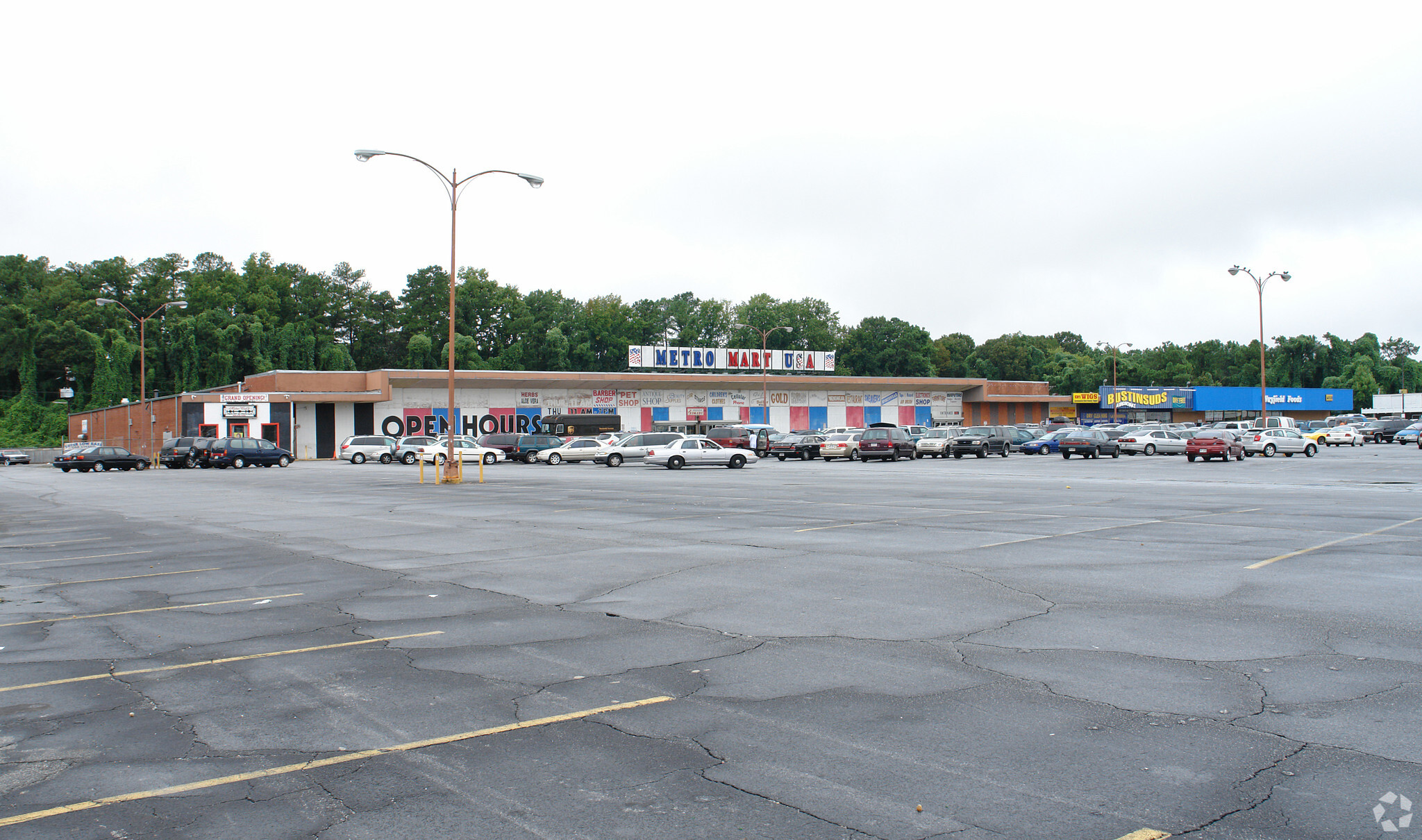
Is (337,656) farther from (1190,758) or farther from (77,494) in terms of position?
(77,494)

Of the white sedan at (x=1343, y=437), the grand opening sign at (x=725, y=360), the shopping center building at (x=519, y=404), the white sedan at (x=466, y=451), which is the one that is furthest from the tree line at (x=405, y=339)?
the white sedan at (x=1343, y=437)

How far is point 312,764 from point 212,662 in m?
2.76

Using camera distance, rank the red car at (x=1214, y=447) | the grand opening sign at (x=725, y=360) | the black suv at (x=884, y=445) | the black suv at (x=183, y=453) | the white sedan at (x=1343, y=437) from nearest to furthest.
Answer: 1. the red car at (x=1214, y=447)
2. the black suv at (x=884, y=445)
3. the black suv at (x=183, y=453)
4. the white sedan at (x=1343, y=437)
5. the grand opening sign at (x=725, y=360)

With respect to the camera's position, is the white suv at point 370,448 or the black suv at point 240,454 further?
the white suv at point 370,448

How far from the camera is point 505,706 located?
580cm

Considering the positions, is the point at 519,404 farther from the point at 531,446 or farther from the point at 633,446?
the point at 633,446

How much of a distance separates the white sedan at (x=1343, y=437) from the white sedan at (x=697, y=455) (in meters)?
43.4

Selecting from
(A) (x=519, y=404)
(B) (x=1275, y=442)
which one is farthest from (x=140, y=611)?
(A) (x=519, y=404)

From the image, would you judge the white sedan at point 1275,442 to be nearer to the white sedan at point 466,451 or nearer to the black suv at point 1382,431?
the black suv at point 1382,431

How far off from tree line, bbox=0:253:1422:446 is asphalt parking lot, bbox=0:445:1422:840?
82829 millimetres

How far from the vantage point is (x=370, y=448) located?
2085 inches

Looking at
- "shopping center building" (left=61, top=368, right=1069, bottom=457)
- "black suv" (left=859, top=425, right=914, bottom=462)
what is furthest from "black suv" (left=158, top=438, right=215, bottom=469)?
"black suv" (left=859, top=425, right=914, bottom=462)

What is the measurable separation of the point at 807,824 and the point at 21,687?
5.66 m

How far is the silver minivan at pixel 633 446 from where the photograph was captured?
45875 mm
